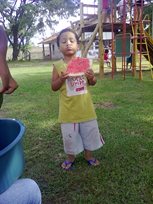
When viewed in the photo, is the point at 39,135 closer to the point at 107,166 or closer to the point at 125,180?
the point at 107,166

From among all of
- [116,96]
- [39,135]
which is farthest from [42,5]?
[39,135]

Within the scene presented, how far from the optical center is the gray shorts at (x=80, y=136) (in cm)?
281

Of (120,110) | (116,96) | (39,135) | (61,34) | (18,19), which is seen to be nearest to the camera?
(61,34)

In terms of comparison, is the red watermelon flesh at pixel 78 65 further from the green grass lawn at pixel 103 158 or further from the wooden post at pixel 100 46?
the wooden post at pixel 100 46

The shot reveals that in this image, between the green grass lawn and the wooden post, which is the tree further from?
the green grass lawn

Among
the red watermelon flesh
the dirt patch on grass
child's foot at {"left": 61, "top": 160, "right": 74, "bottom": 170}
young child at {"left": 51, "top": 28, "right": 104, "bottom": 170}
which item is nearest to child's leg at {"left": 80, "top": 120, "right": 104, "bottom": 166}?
young child at {"left": 51, "top": 28, "right": 104, "bottom": 170}

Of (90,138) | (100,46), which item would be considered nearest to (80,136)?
(90,138)

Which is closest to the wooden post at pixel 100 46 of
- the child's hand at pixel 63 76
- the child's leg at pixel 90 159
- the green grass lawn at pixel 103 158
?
the green grass lawn at pixel 103 158

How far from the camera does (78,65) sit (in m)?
2.64

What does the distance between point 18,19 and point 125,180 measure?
3399 cm

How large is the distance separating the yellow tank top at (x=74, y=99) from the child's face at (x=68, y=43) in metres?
0.12

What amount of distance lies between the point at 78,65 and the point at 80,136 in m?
0.67

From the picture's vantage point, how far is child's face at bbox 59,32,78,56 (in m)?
2.69

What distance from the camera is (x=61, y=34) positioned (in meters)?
2.73
